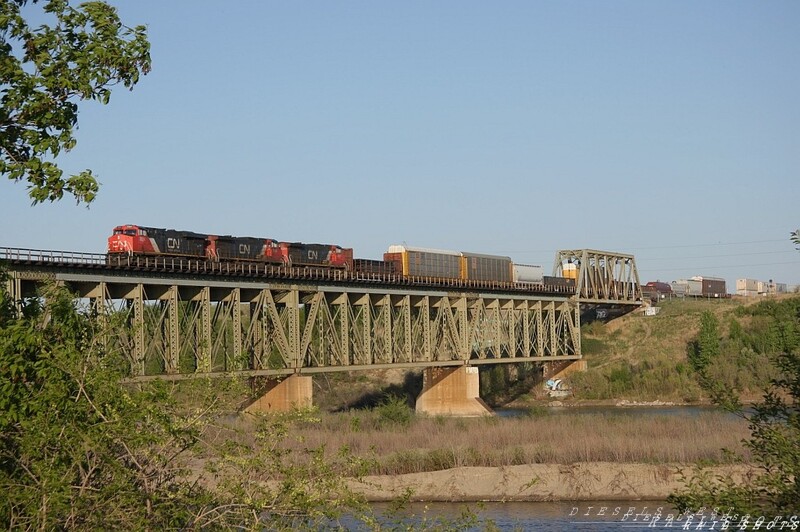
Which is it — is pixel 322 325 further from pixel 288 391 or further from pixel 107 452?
pixel 107 452

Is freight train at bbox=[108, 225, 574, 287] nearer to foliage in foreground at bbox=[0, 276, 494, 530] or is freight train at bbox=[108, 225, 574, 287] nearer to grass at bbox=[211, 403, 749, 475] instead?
grass at bbox=[211, 403, 749, 475]

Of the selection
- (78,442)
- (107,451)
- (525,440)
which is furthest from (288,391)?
(78,442)

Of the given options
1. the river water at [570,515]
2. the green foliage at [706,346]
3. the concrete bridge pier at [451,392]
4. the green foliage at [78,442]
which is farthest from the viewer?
the green foliage at [706,346]

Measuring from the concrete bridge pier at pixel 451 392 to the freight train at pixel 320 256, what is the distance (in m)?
8.75

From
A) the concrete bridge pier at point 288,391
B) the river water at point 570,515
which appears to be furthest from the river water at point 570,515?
the concrete bridge pier at point 288,391

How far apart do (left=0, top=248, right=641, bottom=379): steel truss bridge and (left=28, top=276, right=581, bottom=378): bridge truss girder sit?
0.35 ft

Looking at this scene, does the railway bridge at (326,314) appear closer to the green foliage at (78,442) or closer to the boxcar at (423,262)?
the boxcar at (423,262)

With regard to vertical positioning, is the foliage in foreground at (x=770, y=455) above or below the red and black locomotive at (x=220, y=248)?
below

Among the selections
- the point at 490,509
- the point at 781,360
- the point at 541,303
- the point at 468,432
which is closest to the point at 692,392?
the point at 541,303

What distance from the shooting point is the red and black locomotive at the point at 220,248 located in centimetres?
6278

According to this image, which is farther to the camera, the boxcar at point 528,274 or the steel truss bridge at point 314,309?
the boxcar at point 528,274

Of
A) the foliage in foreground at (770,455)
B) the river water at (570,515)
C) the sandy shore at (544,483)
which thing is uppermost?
the foliage in foreground at (770,455)

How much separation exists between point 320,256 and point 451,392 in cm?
1846

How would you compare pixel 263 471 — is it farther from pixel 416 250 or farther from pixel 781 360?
pixel 416 250
